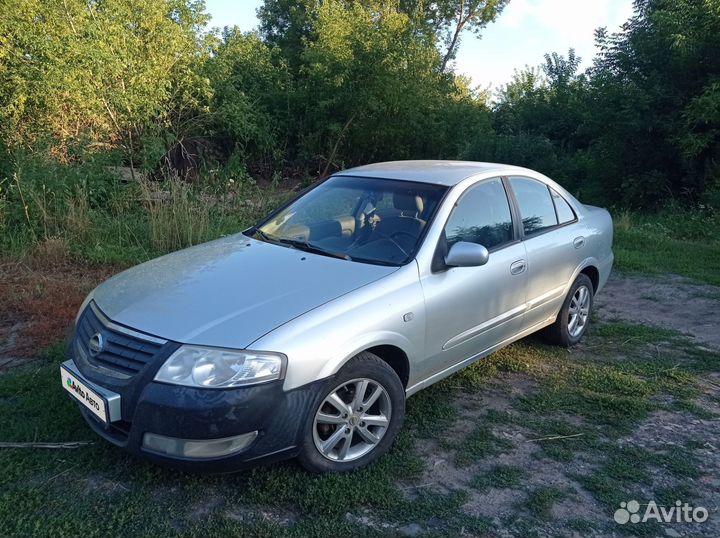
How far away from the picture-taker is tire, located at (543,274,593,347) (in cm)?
504

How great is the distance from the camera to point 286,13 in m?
28.2

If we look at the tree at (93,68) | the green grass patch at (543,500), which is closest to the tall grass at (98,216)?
the tree at (93,68)

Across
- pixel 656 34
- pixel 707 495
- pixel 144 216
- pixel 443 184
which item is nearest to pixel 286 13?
pixel 656 34

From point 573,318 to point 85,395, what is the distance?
152 inches

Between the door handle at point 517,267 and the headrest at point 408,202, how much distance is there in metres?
0.78

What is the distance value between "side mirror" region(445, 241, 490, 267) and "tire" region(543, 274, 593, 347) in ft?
5.59

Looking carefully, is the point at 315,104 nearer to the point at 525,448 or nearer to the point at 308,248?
the point at 308,248

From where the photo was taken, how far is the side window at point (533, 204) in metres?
4.62

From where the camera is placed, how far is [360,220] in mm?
4176

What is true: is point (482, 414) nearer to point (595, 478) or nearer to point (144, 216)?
point (595, 478)

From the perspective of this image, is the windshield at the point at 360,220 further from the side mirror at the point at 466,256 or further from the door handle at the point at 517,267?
the door handle at the point at 517,267

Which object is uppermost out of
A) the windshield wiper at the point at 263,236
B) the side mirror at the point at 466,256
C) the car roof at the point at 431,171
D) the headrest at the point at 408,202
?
the car roof at the point at 431,171

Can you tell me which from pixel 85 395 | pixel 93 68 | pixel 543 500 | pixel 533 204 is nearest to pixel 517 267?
pixel 533 204

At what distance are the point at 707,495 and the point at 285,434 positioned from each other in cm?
220
